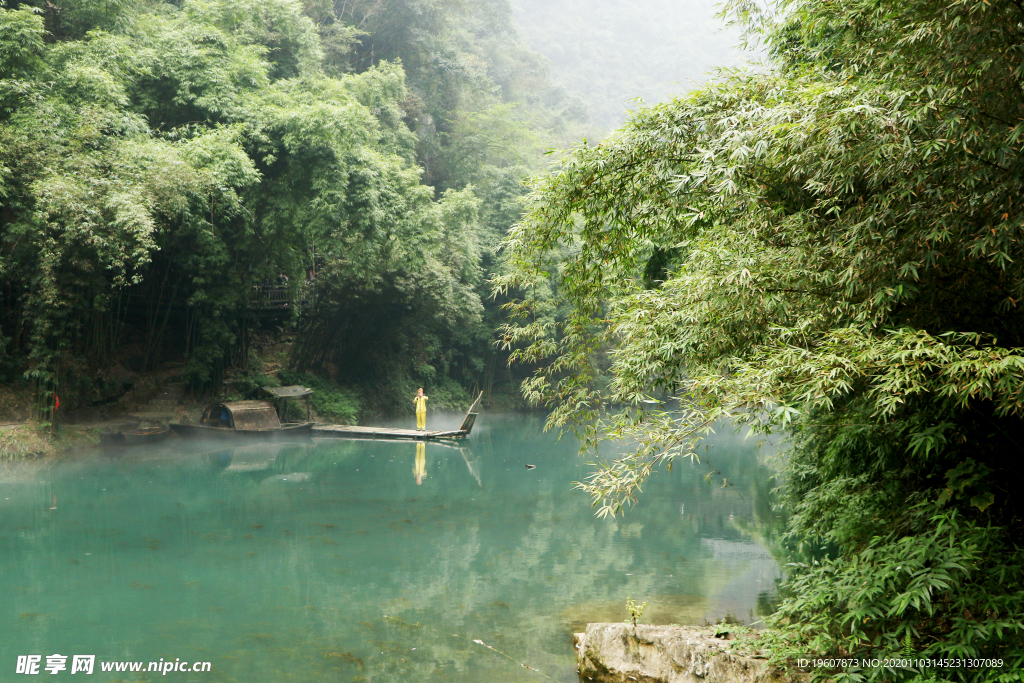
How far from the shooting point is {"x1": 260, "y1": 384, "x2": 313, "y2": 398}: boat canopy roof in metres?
14.9

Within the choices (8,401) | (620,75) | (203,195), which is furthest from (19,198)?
(620,75)

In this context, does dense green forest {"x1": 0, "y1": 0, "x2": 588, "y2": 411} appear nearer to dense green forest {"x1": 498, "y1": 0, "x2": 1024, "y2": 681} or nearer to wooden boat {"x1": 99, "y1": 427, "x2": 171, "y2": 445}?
wooden boat {"x1": 99, "y1": 427, "x2": 171, "y2": 445}

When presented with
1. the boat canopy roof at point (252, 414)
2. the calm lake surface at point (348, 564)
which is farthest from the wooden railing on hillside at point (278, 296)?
the calm lake surface at point (348, 564)

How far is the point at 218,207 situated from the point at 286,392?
4.19m

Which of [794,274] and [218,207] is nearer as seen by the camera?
[794,274]

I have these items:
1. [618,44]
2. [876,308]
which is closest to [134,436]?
[876,308]

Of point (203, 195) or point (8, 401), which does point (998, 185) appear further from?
point (8, 401)

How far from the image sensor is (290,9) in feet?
52.9

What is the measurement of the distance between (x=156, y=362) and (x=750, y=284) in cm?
1449

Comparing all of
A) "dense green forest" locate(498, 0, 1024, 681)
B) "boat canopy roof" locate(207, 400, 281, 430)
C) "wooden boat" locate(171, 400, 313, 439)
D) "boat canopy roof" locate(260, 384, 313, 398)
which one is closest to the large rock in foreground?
"dense green forest" locate(498, 0, 1024, 681)

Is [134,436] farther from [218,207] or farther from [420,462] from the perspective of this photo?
[420,462]

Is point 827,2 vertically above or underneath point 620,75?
underneath

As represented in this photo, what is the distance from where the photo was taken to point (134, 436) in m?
12.5

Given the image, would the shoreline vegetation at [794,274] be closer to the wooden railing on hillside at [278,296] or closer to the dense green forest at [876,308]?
the dense green forest at [876,308]
